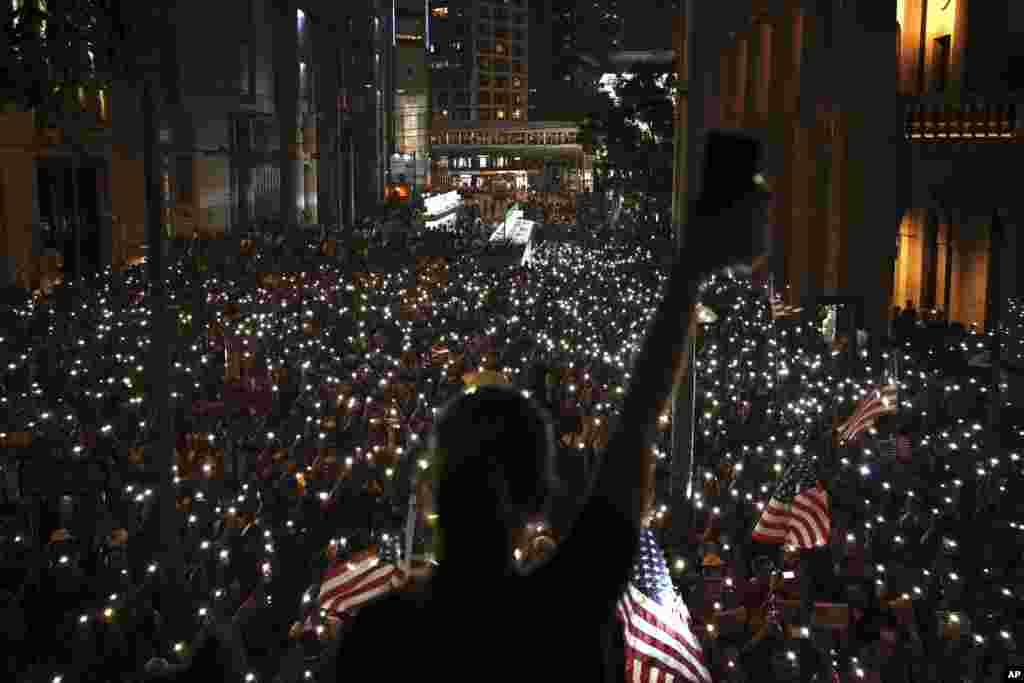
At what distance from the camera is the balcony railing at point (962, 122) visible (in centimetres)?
2498

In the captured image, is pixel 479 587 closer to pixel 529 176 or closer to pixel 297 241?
pixel 297 241

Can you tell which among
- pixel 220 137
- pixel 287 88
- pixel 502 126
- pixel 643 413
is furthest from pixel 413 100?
pixel 643 413

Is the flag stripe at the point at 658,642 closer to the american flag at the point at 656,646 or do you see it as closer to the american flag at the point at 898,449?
the american flag at the point at 656,646

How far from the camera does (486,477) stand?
1.90 meters

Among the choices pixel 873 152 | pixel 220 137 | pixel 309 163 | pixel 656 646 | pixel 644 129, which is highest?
pixel 644 129

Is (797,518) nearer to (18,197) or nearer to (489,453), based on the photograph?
(489,453)

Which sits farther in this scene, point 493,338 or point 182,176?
point 182,176

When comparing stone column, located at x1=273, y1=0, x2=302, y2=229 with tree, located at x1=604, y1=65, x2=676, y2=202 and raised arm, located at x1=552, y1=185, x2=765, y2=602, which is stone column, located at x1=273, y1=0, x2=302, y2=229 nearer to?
tree, located at x1=604, y1=65, x2=676, y2=202

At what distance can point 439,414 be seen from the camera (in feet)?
6.66

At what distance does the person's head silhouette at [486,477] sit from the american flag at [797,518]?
→ 906cm

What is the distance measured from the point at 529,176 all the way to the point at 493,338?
400 feet

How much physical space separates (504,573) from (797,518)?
9.19m

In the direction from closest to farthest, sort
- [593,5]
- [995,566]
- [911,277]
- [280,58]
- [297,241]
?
[995,566], [911,277], [297,241], [280,58], [593,5]

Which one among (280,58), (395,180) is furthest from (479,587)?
(395,180)
